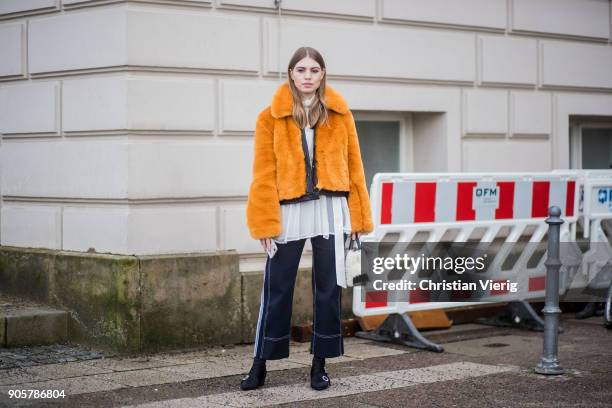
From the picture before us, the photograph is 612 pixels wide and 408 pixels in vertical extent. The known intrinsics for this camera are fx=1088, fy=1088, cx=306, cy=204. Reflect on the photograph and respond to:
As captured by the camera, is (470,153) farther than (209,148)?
Yes

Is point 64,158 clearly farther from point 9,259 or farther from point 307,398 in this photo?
point 307,398

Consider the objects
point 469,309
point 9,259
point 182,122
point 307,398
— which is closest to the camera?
point 307,398

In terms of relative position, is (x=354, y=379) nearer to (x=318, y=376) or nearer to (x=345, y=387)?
(x=345, y=387)

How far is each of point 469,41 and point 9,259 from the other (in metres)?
4.97

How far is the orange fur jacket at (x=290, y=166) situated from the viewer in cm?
694

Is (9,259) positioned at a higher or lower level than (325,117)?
lower

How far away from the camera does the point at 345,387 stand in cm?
729

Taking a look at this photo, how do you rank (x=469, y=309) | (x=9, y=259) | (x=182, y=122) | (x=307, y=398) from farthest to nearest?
(x=469, y=309) < (x=9, y=259) < (x=182, y=122) < (x=307, y=398)

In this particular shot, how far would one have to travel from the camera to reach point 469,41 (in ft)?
36.1

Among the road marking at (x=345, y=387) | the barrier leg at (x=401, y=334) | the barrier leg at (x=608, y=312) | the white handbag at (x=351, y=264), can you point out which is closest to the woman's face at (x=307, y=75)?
the white handbag at (x=351, y=264)

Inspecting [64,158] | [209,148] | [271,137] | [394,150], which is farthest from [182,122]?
[394,150]

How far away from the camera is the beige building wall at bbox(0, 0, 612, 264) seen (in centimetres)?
878

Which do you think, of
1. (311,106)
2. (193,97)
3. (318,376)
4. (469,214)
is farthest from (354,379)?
(193,97)

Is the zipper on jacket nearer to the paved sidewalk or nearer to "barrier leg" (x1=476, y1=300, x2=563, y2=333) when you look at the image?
the paved sidewalk
